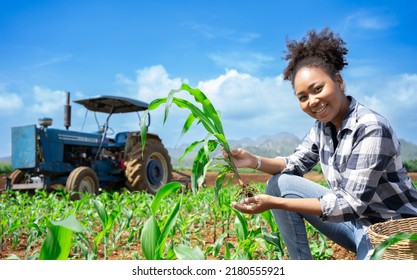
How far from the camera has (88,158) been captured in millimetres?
7137

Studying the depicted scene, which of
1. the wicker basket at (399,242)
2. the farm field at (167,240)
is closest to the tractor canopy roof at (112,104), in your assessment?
the farm field at (167,240)

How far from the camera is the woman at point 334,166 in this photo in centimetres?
168

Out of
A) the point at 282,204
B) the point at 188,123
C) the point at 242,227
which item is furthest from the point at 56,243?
the point at 242,227

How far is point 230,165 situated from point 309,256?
641 mm

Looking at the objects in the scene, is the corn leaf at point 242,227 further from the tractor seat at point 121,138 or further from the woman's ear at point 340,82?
the tractor seat at point 121,138

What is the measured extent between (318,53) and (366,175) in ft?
→ 2.06

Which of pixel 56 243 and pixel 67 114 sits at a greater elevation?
pixel 67 114

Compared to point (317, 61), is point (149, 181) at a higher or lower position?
lower

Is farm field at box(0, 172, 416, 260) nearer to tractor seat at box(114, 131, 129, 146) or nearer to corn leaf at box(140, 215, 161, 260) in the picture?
corn leaf at box(140, 215, 161, 260)

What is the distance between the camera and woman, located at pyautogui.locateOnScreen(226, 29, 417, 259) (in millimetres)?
1681

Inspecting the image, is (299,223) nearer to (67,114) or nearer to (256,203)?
(256,203)

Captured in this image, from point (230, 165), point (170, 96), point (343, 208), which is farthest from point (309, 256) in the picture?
point (170, 96)
